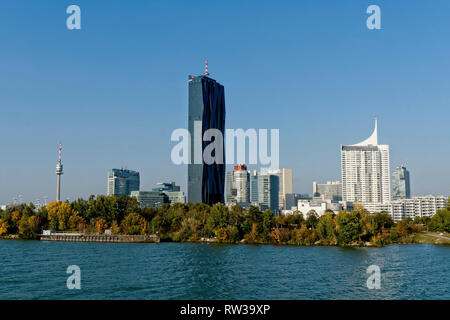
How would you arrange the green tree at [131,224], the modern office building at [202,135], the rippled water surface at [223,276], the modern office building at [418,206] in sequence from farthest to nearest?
the modern office building at [202,135]
the modern office building at [418,206]
the green tree at [131,224]
the rippled water surface at [223,276]

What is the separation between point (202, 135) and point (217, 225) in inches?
3108

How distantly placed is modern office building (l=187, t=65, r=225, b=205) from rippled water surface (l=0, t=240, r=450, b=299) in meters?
98.5

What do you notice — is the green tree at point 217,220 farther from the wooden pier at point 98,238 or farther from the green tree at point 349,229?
the green tree at point 349,229

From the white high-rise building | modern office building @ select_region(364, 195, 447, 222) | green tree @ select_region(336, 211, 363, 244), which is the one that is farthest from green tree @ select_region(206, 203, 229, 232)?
the white high-rise building

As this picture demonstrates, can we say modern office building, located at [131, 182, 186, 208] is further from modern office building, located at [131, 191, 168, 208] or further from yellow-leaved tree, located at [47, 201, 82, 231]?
yellow-leaved tree, located at [47, 201, 82, 231]

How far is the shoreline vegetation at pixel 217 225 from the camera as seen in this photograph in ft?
208

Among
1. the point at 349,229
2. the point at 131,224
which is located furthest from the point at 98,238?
the point at 349,229

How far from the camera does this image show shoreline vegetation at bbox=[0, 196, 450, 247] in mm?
63531

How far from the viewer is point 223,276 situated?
1283 inches

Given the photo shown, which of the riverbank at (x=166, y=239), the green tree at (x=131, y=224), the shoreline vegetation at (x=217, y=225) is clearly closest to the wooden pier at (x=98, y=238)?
the riverbank at (x=166, y=239)

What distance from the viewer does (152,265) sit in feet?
125

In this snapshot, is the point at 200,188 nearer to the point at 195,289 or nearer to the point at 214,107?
the point at 214,107

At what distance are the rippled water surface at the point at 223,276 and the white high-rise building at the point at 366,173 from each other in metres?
→ 145

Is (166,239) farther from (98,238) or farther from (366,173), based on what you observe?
(366,173)
